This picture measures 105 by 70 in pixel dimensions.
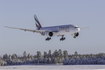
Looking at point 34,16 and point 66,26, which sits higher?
point 34,16

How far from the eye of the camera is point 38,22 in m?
112

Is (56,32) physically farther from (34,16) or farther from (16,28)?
(34,16)

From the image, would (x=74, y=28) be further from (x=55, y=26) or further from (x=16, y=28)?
(x=16, y=28)

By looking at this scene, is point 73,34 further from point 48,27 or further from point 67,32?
point 48,27

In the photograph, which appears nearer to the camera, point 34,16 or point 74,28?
point 74,28

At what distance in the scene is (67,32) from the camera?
8750cm

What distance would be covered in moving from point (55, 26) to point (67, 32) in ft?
22.2

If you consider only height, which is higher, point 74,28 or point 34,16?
point 34,16

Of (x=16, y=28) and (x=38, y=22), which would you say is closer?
(x=16, y=28)

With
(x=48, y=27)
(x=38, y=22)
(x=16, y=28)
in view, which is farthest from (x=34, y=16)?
(x=16, y=28)

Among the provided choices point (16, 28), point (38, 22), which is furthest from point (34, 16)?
point (16, 28)

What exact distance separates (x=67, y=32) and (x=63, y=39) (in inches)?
188

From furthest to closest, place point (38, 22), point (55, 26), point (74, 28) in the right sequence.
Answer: point (38, 22), point (55, 26), point (74, 28)

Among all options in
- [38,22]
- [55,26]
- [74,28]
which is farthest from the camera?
[38,22]
